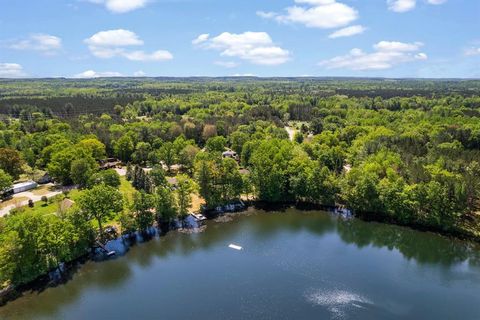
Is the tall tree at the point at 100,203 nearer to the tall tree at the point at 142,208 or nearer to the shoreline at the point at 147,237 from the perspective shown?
the tall tree at the point at 142,208

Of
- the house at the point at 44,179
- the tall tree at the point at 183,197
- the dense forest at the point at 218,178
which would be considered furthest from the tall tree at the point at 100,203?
the house at the point at 44,179

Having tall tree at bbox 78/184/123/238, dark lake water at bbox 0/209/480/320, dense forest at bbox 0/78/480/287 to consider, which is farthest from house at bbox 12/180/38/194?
dark lake water at bbox 0/209/480/320

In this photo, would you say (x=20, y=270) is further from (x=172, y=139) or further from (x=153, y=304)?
(x=172, y=139)

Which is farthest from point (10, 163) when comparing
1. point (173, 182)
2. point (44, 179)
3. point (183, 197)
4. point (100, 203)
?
point (183, 197)

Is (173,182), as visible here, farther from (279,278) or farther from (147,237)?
(279,278)

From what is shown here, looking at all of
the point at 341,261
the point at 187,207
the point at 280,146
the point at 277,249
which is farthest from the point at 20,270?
the point at 280,146

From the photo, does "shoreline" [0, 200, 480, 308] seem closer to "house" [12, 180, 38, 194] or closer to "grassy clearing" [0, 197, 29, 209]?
"grassy clearing" [0, 197, 29, 209]

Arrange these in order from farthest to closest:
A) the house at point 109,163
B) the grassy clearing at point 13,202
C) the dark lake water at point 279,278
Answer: the house at point 109,163, the grassy clearing at point 13,202, the dark lake water at point 279,278
